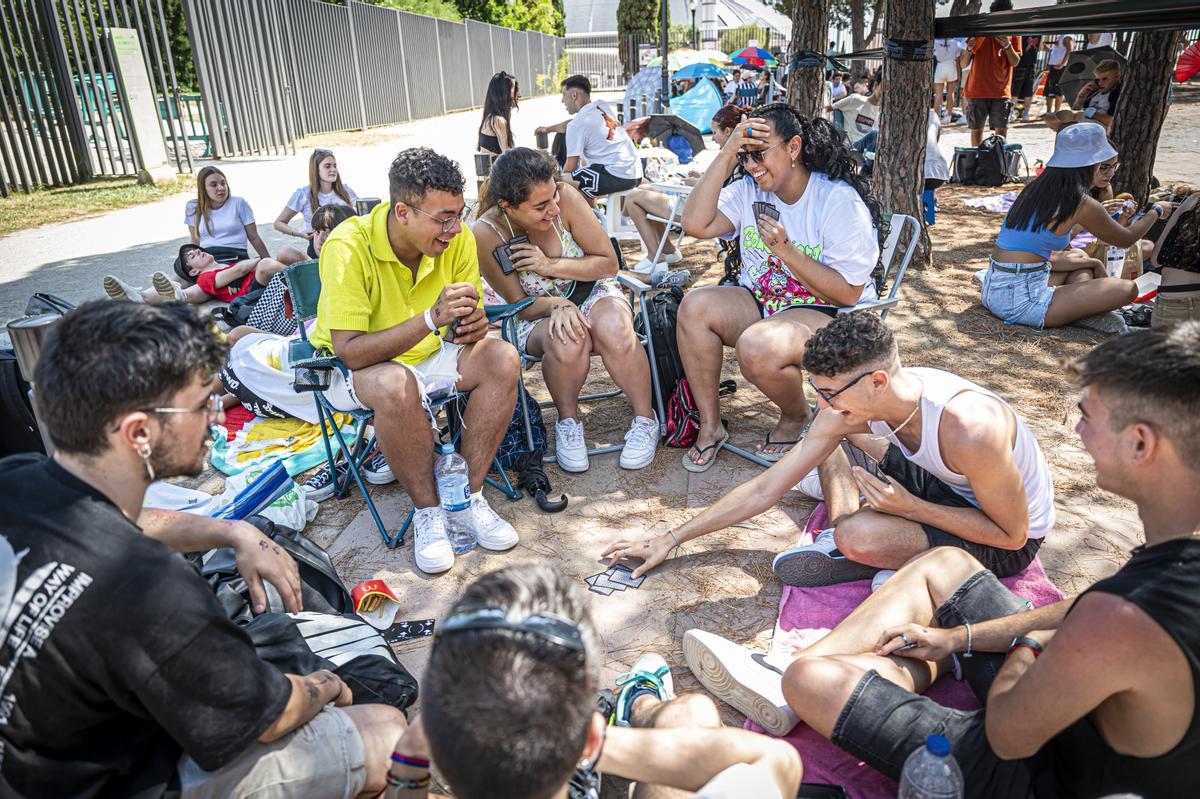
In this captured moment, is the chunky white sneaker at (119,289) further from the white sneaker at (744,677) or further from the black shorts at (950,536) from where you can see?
the black shorts at (950,536)

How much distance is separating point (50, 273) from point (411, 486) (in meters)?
6.28

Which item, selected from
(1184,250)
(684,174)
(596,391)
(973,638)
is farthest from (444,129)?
(973,638)

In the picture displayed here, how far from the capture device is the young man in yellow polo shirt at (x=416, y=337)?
3.26 meters

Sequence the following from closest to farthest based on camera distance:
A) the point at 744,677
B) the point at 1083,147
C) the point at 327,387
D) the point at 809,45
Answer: the point at 744,677 < the point at 327,387 < the point at 1083,147 < the point at 809,45

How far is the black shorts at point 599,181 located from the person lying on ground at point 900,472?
4.95 m

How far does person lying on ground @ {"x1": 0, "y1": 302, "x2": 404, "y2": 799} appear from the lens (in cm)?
142

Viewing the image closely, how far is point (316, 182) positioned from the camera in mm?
6820

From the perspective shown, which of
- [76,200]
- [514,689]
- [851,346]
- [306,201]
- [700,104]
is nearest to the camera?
[514,689]

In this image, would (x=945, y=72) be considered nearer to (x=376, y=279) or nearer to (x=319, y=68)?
(x=319, y=68)

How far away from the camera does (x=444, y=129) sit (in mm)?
20656

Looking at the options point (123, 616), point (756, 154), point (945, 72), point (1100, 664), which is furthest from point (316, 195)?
point (945, 72)

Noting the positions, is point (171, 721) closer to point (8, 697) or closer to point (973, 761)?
point (8, 697)

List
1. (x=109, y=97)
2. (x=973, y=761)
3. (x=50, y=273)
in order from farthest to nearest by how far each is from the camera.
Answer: (x=109, y=97), (x=50, y=273), (x=973, y=761)

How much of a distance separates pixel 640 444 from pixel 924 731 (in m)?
2.29
